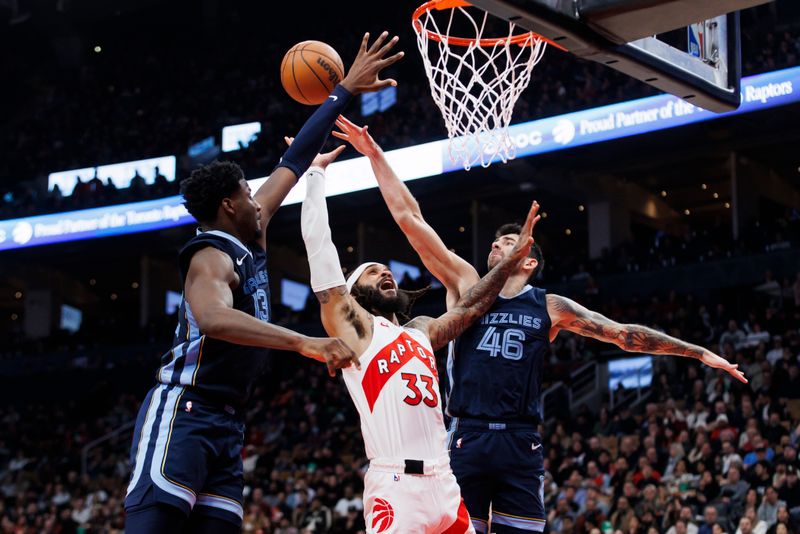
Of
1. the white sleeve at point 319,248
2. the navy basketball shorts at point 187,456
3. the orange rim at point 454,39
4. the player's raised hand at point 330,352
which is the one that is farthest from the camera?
the orange rim at point 454,39

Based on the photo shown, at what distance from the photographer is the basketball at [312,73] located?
5.56 meters

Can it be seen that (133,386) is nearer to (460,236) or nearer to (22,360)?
(22,360)

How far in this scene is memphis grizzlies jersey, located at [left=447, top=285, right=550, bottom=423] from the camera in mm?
5500

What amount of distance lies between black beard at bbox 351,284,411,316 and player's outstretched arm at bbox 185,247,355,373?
1107 millimetres

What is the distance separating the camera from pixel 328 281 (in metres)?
4.56

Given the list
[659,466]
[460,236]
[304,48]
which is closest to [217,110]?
[460,236]

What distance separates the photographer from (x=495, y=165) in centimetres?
2156

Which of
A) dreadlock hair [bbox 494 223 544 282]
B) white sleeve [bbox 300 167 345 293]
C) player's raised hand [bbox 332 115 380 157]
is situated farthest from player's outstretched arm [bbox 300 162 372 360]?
dreadlock hair [bbox 494 223 544 282]

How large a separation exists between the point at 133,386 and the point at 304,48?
2022 centimetres

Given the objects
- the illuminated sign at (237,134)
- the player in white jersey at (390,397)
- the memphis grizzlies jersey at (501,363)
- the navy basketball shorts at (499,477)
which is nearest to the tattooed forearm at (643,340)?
the memphis grizzlies jersey at (501,363)

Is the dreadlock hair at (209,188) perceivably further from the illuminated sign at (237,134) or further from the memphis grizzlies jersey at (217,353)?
the illuminated sign at (237,134)

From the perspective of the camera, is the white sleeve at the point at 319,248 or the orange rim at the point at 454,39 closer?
the white sleeve at the point at 319,248

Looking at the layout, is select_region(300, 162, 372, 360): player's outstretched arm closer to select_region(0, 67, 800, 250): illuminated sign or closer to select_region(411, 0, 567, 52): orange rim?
select_region(411, 0, 567, 52): orange rim

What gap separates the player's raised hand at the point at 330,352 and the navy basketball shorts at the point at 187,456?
0.63m
